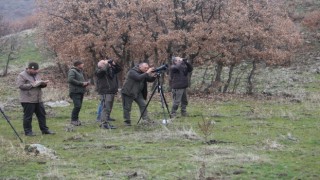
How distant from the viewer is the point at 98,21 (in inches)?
1037

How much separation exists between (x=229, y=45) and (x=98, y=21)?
22.7ft

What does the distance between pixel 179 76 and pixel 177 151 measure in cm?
615

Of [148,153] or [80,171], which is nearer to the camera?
[80,171]

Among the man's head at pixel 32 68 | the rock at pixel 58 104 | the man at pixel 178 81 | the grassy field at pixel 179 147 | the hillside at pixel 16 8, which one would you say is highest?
the hillside at pixel 16 8

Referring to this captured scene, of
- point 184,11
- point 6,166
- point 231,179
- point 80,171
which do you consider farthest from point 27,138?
point 184,11

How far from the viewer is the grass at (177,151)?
27.6ft

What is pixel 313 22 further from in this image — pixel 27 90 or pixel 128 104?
pixel 27 90

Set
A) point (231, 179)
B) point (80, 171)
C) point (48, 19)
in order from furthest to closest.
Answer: point (48, 19) < point (80, 171) < point (231, 179)

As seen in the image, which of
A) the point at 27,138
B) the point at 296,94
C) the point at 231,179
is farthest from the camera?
the point at 296,94

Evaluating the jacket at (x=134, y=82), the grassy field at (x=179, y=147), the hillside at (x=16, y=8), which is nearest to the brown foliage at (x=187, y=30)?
the grassy field at (x=179, y=147)

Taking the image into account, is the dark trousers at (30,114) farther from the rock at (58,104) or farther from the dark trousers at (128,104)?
the rock at (58,104)

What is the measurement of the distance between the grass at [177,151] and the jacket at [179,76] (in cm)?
110

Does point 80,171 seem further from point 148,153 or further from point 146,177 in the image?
point 148,153

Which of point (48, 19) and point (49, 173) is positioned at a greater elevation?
point (48, 19)
